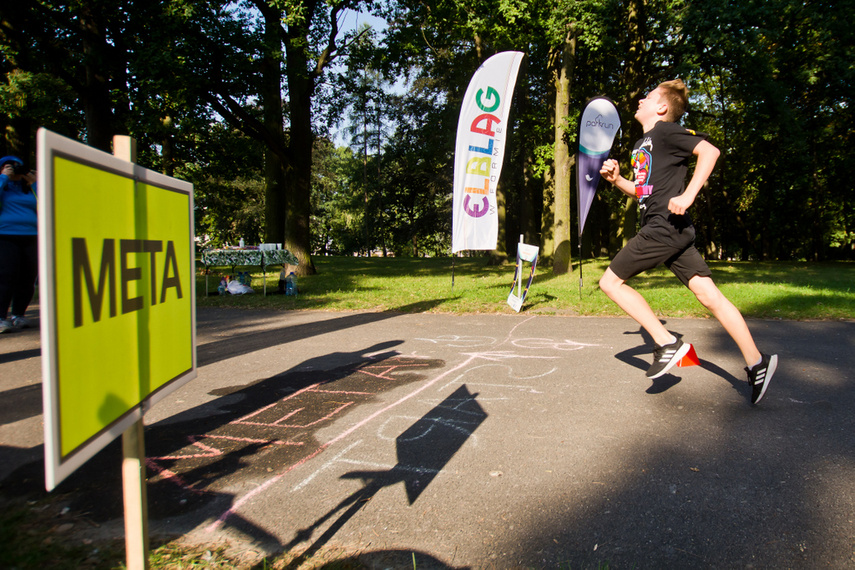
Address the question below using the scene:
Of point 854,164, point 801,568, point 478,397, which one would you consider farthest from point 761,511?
point 854,164

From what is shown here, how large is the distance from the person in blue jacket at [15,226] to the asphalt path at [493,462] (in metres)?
1.90

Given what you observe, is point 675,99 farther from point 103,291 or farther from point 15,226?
point 15,226

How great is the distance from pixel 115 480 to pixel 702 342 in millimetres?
5887

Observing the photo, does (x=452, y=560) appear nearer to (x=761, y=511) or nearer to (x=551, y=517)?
(x=551, y=517)

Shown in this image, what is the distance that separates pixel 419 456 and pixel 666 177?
2.76 m

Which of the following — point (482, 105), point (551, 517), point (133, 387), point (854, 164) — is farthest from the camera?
point (854, 164)

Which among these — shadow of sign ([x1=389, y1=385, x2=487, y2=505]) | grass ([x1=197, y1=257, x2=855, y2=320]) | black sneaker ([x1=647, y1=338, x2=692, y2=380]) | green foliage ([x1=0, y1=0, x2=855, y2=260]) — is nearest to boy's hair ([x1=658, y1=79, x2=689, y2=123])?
black sneaker ([x1=647, y1=338, x2=692, y2=380])

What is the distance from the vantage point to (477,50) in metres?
20.9

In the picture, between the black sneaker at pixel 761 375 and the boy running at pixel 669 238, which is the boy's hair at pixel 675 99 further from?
the black sneaker at pixel 761 375

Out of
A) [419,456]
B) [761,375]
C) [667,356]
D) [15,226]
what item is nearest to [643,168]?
[667,356]

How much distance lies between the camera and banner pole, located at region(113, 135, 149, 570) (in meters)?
1.63

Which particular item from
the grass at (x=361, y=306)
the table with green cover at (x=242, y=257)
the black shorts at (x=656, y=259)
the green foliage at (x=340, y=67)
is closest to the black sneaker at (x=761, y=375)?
the black shorts at (x=656, y=259)

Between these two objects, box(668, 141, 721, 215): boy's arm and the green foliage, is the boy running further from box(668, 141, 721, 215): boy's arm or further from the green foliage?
the green foliage

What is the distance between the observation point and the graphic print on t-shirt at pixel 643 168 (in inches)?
163
